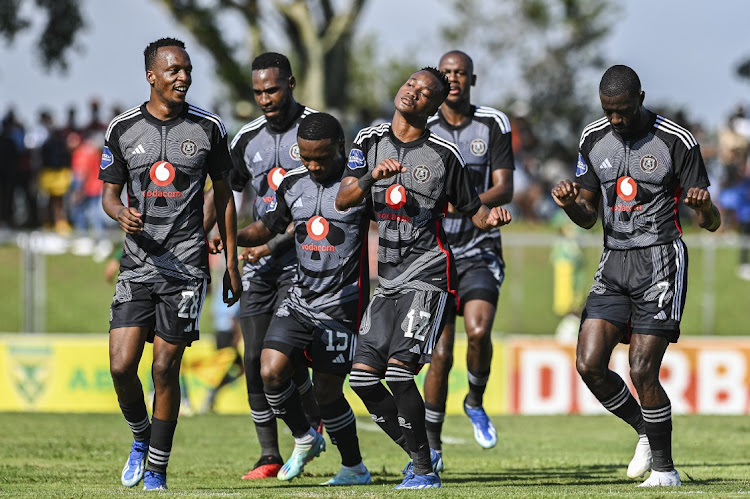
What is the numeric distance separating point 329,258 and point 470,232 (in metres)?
1.82

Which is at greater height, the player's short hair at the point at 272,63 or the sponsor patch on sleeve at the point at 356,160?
the player's short hair at the point at 272,63

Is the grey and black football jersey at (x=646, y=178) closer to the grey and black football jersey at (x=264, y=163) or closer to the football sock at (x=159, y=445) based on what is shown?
the grey and black football jersey at (x=264, y=163)

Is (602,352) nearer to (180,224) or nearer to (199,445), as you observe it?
(180,224)

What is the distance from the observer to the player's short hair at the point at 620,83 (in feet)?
26.1

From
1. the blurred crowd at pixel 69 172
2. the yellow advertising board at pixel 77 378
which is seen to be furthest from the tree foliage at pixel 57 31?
the yellow advertising board at pixel 77 378

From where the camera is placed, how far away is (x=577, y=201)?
8.31m

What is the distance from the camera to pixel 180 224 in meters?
8.03

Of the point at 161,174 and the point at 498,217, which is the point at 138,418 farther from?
the point at 498,217

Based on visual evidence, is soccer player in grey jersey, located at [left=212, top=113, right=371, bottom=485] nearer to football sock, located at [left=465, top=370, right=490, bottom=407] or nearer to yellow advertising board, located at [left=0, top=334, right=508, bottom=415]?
football sock, located at [left=465, top=370, right=490, bottom=407]

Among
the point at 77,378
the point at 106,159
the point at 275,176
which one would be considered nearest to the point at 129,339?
the point at 106,159

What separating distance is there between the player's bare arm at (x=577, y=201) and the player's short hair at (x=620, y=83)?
2.03ft

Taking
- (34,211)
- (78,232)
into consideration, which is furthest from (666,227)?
(34,211)

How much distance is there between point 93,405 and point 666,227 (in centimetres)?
1028

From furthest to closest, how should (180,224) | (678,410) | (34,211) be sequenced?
(34,211) < (678,410) < (180,224)
